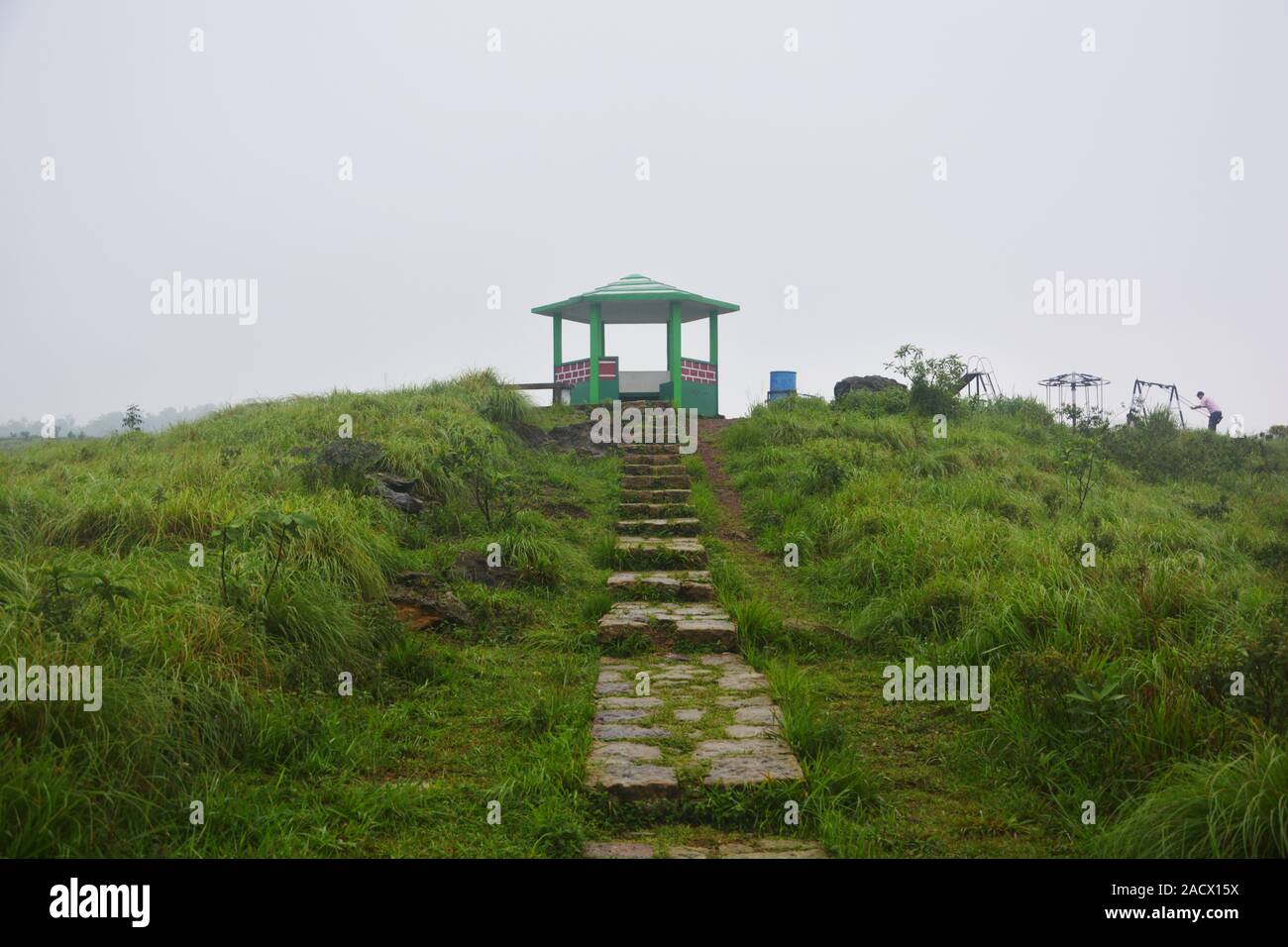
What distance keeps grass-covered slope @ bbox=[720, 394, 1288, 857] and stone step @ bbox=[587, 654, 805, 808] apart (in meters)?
0.66

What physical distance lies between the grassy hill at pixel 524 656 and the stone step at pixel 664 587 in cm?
33

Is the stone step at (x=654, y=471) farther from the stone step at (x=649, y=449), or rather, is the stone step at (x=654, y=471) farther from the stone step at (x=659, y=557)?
the stone step at (x=659, y=557)

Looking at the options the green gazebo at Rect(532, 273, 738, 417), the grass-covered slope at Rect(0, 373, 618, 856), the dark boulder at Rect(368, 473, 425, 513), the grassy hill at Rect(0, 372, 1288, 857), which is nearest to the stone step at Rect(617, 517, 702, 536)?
the grassy hill at Rect(0, 372, 1288, 857)

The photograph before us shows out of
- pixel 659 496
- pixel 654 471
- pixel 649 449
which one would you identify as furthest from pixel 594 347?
pixel 659 496

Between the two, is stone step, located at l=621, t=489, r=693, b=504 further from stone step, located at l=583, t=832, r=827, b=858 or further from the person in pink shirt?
the person in pink shirt

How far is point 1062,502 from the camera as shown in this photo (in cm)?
966

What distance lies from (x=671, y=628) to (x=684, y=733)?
5.86 feet

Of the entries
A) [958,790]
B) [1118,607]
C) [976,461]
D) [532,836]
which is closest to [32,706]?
[532,836]

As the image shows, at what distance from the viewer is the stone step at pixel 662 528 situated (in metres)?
9.08

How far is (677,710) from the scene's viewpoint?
4.57 m

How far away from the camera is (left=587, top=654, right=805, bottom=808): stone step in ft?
11.6

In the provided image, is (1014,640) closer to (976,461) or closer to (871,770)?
(871,770)

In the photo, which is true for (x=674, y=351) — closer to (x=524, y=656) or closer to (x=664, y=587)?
(x=664, y=587)
